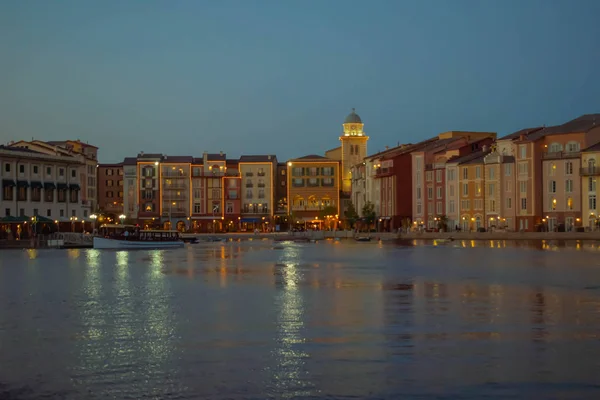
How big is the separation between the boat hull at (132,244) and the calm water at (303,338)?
4195cm

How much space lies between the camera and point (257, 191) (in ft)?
443

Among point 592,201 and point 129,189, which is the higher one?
point 129,189

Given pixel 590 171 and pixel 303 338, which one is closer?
pixel 303 338

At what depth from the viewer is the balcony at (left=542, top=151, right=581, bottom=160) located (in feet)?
292

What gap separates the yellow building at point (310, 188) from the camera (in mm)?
135000

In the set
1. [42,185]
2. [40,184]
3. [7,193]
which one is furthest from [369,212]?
[7,193]

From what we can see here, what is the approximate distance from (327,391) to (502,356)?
4523 millimetres

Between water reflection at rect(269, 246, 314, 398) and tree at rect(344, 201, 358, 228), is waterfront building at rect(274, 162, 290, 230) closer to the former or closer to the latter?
tree at rect(344, 201, 358, 228)

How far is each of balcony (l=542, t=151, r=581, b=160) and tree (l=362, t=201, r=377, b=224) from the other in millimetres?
32422

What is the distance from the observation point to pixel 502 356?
1741cm

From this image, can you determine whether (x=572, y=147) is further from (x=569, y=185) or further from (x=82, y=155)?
(x=82, y=155)

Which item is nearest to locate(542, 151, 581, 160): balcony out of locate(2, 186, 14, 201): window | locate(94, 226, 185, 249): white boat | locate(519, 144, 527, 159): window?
locate(519, 144, 527, 159): window

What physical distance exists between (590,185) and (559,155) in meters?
4.49

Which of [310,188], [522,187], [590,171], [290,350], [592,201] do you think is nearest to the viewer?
[290,350]
